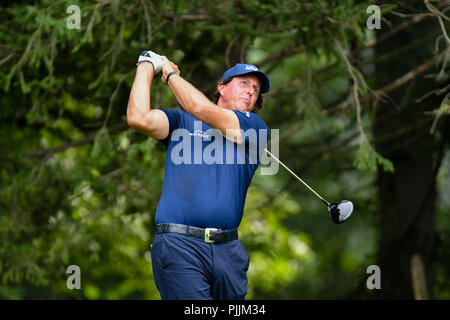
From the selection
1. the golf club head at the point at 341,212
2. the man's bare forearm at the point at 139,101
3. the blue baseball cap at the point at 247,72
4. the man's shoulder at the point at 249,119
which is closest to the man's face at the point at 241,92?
the blue baseball cap at the point at 247,72

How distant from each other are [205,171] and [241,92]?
0.73 m

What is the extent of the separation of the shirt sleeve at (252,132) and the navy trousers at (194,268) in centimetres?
61

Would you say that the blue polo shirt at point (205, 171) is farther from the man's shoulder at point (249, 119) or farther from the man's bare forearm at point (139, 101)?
the man's bare forearm at point (139, 101)

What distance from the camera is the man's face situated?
15.0 feet

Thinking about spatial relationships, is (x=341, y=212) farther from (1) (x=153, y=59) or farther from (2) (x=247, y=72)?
(1) (x=153, y=59)

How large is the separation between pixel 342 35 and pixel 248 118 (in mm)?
2251

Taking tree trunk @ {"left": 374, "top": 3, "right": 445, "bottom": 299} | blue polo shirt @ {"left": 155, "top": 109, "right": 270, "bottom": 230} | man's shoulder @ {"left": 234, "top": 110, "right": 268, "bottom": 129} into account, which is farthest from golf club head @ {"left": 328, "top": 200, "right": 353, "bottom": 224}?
tree trunk @ {"left": 374, "top": 3, "right": 445, "bottom": 299}

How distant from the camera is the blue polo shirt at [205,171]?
405cm

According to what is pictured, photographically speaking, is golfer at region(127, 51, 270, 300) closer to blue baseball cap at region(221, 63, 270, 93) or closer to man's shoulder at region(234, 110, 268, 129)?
man's shoulder at region(234, 110, 268, 129)

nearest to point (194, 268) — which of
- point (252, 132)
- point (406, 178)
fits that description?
point (252, 132)

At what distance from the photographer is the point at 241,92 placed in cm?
461
